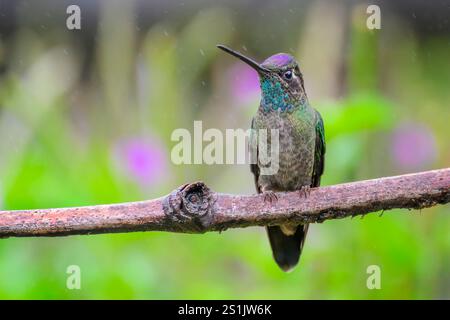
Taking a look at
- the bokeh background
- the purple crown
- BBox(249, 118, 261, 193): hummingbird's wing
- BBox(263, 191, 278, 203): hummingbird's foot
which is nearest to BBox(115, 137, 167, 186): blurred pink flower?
the bokeh background

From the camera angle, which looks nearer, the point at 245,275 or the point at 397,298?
the point at 397,298

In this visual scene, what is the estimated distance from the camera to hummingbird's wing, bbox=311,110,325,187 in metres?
3.84

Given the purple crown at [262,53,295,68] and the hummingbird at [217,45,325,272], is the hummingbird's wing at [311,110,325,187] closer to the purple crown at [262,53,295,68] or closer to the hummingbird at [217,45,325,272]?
the hummingbird at [217,45,325,272]

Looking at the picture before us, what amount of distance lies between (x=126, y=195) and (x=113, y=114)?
639 millimetres

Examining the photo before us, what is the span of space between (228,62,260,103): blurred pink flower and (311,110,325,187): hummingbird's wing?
2.15ft

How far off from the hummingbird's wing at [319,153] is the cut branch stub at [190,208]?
127 centimetres

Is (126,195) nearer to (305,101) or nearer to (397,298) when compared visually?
(305,101)

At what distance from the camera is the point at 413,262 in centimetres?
372

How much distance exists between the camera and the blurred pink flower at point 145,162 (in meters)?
3.98

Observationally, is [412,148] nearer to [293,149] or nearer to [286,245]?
[293,149]

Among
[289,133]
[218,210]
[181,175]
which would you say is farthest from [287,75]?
[218,210]

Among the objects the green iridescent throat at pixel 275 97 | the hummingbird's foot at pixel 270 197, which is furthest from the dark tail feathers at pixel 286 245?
the hummingbird's foot at pixel 270 197

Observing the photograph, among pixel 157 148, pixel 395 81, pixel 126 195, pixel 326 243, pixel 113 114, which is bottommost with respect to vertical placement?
pixel 326 243
